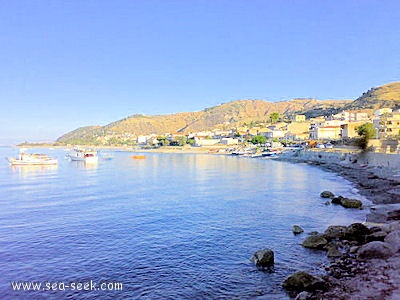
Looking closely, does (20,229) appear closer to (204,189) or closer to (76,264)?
(76,264)

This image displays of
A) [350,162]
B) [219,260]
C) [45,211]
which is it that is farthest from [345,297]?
[350,162]

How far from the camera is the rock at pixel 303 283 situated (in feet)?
30.5

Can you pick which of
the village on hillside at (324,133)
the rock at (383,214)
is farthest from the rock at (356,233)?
the village on hillside at (324,133)

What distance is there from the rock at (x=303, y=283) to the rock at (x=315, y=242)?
153 inches

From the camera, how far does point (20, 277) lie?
36.0 feet

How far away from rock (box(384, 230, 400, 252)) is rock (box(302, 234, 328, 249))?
2.21 metres

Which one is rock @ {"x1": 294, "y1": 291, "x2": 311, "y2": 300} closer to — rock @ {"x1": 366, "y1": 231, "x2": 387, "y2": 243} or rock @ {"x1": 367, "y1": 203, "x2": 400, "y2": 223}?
rock @ {"x1": 366, "y1": 231, "x2": 387, "y2": 243}

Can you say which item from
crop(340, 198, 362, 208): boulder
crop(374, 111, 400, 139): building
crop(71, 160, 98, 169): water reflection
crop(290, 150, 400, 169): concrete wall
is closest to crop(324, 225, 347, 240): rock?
crop(340, 198, 362, 208): boulder

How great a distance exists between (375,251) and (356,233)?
8.29 feet

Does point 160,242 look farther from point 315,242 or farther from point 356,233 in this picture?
point 356,233

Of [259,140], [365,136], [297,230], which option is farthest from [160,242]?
[259,140]

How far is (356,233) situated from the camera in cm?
1403

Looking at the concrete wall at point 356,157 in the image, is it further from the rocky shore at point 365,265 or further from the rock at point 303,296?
the rock at point 303,296

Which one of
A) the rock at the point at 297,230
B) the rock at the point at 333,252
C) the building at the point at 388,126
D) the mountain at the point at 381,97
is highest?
the mountain at the point at 381,97
